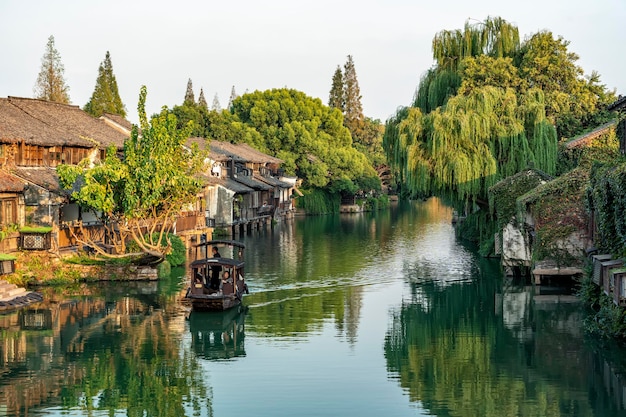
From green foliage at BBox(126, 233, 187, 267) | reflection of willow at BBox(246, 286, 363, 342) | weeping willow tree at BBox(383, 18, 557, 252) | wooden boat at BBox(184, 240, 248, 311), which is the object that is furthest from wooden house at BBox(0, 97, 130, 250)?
weeping willow tree at BBox(383, 18, 557, 252)

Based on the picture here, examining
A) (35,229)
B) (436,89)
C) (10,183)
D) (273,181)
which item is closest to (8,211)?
(10,183)

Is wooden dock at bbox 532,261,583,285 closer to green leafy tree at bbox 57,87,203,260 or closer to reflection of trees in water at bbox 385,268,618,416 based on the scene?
reflection of trees in water at bbox 385,268,618,416

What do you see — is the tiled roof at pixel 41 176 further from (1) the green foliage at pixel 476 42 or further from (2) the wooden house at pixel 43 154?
(1) the green foliage at pixel 476 42

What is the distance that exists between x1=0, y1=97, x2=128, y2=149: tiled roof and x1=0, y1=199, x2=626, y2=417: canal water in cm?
892

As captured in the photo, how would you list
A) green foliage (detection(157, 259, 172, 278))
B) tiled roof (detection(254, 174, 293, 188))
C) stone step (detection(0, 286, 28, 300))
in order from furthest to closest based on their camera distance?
tiled roof (detection(254, 174, 293, 188)) < green foliage (detection(157, 259, 172, 278)) < stone step (detection(0, 286, 28, 300))

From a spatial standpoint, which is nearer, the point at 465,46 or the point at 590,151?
the point at 590,151

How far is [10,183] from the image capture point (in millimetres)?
38562

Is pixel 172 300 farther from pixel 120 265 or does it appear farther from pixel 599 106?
pixel 599 106

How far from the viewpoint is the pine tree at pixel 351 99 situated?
13312 centimetres

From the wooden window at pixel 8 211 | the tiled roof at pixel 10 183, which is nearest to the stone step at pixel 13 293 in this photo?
the wooden window at pixel 8 211

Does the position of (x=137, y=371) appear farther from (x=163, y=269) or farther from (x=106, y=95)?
(x=106, y=95)

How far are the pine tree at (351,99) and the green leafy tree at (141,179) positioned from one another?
92.8 m

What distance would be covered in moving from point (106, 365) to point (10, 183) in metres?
16.1

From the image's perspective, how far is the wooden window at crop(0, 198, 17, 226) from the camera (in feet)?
125
